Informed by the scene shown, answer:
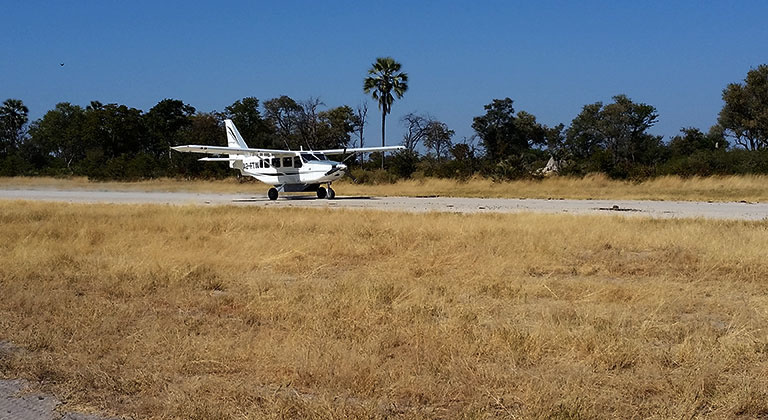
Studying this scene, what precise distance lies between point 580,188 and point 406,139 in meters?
29.0

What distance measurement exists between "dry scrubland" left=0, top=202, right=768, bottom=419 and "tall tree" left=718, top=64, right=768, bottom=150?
41.9 metres

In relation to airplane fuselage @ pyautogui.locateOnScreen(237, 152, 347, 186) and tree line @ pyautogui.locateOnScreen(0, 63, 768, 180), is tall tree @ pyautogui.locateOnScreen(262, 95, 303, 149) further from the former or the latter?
airplane fuselage @ pyautogui.locateOnScreen(237, 152, 347, 186)

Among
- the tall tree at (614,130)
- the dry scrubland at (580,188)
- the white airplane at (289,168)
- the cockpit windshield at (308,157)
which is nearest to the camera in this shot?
the dry scrubland at (580,188)

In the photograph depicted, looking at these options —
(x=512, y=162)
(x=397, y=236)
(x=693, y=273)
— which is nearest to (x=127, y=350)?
(x=693, y=273)

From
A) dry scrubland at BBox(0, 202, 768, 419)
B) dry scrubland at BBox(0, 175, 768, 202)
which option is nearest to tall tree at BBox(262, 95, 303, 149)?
dry scrubland at BBox(0, 175, 768, 202)

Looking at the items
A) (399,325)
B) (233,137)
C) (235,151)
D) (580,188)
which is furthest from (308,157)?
(399,325)

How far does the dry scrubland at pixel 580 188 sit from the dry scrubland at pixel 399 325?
1616 cm

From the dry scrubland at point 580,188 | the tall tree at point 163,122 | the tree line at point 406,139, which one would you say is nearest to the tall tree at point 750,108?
the tree line at point 406,139

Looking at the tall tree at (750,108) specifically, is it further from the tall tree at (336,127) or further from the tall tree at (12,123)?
the tall tree at (12,123)

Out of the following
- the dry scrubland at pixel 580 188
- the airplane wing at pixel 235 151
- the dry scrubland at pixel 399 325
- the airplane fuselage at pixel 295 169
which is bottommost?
the dry scrubland at pixel 580 188

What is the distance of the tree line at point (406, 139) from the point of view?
39.6m

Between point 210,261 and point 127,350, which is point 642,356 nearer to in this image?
point 127,350

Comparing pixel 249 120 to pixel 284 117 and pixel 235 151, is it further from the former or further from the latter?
pixel 235 151

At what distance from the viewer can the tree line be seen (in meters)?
39.6
